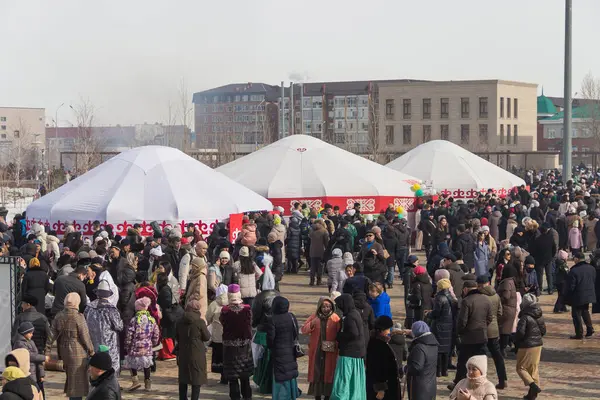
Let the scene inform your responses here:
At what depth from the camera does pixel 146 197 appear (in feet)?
87.5

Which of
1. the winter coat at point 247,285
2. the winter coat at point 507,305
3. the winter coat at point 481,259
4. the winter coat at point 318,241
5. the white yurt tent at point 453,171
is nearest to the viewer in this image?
the winter coat at point 507,305

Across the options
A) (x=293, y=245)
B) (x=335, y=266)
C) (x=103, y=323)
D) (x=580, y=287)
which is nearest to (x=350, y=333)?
(x=103, y=323)

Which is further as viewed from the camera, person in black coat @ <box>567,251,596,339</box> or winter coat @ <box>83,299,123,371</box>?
person in black coat @ <box>567,251,596,339</box>

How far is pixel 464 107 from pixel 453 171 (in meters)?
50.5

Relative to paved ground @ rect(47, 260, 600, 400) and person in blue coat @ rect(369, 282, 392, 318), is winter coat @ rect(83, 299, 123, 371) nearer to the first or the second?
paved ground @ rect(47, 260, 600, 400)

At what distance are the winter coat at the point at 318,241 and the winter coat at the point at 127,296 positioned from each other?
8.40 m

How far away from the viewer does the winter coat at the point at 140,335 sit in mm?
12914

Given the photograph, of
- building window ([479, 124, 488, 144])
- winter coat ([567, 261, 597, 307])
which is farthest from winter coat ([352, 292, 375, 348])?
building window ([479, 124, 488, 144])

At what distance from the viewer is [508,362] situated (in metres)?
14.9

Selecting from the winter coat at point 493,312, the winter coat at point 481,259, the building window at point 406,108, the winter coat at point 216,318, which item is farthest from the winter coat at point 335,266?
the building window at point 406,108

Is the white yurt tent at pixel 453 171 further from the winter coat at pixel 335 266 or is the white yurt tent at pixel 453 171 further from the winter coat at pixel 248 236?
the winter coat at pixel 335 266

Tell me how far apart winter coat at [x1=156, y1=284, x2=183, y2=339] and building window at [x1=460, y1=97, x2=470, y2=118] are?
78.0 metres

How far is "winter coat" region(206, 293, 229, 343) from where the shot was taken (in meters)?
13.3

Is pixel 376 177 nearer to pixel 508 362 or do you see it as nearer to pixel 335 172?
pixel 335 172
